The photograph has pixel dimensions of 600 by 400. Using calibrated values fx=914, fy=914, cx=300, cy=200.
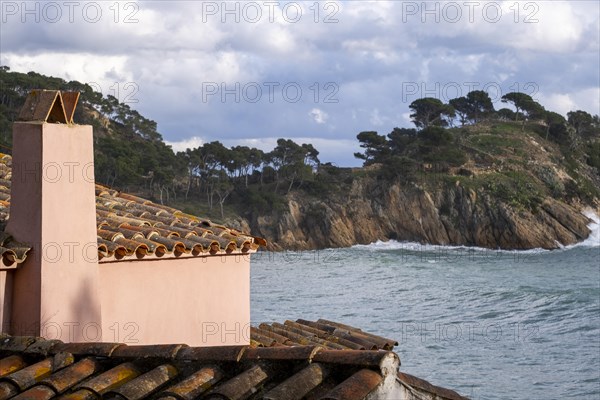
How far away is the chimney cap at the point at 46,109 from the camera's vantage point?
282 inches

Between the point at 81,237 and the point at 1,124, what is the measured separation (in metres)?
59.9

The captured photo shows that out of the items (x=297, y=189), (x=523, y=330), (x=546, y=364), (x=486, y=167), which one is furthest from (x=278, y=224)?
(x=546, y=364)

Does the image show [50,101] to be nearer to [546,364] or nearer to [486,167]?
[546,364]

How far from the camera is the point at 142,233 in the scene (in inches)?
350

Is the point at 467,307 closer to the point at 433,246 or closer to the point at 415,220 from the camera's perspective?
the point at 433,246

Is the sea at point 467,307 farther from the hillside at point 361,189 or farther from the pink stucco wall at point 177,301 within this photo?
the pink stucco wall at point 177,301

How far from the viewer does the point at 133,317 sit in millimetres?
8312

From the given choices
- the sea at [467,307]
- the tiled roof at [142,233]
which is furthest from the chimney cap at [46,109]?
the sea at [467,307]

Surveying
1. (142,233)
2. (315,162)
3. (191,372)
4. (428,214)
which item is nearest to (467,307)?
(142,233)

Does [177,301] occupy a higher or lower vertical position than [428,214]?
lower

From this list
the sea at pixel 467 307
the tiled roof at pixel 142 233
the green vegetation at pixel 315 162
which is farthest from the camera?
the green vegetation at pixel 315 162

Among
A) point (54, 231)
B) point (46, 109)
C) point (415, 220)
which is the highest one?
point (415, 220)

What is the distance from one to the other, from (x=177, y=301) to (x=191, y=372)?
356cm

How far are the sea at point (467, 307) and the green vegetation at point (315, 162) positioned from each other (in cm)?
935
